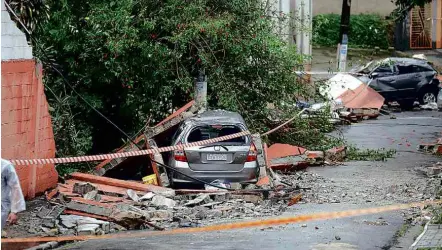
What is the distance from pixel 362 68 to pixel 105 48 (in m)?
16.5

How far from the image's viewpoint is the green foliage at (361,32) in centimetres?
4741

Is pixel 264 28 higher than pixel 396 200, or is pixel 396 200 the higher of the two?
pixel 264 28

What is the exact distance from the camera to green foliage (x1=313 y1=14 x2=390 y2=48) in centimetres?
4741

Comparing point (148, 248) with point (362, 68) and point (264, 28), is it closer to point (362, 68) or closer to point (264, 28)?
point (264, 28)

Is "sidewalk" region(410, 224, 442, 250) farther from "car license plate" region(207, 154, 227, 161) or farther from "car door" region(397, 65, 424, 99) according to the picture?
"car door" region(397, 65, 424, 99)

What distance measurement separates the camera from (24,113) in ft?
50.1

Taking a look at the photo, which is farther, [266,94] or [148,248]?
[266,94]

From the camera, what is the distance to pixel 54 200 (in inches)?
586

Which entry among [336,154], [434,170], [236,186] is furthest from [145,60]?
[434,170]

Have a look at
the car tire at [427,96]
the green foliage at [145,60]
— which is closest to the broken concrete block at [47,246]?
the green foliage at [145,60]

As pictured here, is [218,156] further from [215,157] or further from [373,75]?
[373,75]

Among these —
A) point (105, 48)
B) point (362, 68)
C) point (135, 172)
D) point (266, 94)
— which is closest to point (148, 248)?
point (135, 172)

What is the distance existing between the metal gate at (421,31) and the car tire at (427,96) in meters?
14.4

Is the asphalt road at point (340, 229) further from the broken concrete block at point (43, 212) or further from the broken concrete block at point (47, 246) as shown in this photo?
Result: the broken concrete block at point (43, 212)
